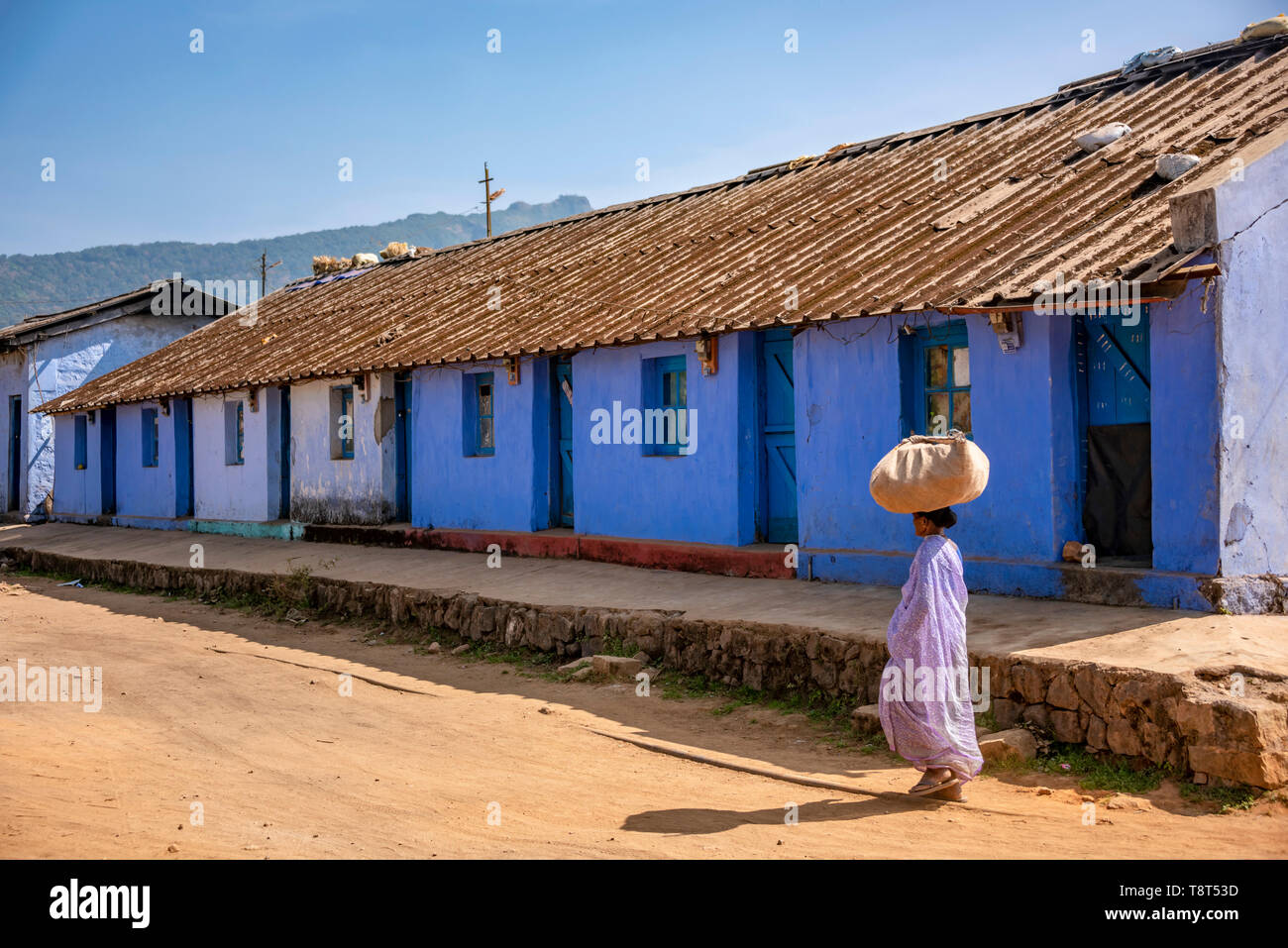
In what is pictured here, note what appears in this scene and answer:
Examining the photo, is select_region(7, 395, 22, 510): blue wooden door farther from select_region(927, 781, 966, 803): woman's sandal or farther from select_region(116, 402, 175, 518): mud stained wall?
select_region(927, 781, 966, 803): woman's sandal

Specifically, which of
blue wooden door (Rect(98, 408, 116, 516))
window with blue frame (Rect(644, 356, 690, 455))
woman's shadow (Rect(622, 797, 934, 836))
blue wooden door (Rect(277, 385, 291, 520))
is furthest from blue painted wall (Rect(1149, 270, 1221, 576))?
blue wooden door (Rect(98, 408, 116, 516))

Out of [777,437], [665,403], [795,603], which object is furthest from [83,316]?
[795,603]

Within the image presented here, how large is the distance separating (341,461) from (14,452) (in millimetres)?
15191

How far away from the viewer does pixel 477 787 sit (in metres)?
6.48

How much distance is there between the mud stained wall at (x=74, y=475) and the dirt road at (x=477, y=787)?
1691cm

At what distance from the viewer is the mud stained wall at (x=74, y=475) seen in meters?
25.6

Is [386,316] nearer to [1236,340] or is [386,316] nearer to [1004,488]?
[1004,488]

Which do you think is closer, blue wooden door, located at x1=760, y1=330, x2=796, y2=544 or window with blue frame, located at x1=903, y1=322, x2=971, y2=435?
window with blue frame, located at x1=903, y1=322, x2=971, y2=435

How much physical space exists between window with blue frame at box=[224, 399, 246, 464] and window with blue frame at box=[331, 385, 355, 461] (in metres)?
3.45

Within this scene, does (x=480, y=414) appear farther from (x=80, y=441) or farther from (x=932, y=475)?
(x=80, y=441)

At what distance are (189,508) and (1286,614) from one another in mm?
20349

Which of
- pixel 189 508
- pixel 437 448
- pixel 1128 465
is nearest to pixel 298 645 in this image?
pixel 437 448

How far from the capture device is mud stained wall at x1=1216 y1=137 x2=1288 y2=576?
26.2 feet

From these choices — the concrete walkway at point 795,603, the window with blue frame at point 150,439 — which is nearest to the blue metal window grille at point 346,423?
the concrete walkway at point 795,603
